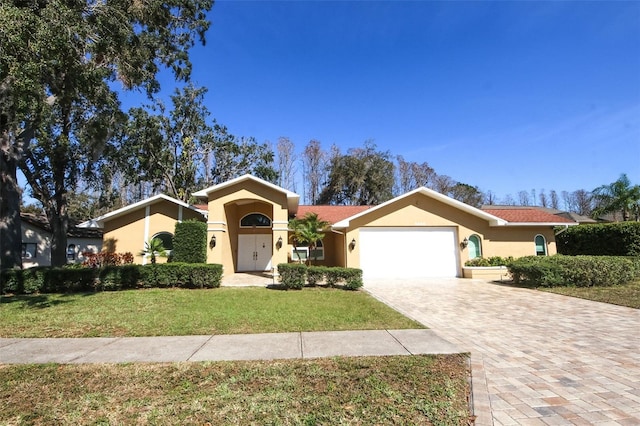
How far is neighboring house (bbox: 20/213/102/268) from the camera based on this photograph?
2316cm

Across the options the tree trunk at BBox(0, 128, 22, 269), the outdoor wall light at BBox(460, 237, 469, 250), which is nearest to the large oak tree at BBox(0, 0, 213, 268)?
the tree trunk at BBox(0, 128, 22, 269)

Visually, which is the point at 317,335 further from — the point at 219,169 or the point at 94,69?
the point at 219,169

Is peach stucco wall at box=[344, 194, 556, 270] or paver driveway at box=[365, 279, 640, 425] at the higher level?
peach stucco wall at box=[344, 194, 556, 270]

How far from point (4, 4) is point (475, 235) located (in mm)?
19817

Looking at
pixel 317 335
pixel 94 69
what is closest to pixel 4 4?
pixel 94 69

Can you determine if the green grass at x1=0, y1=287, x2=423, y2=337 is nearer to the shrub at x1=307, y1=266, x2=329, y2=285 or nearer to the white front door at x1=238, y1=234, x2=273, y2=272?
the shrub at x1=307, y1=266, x2=329, y2=285

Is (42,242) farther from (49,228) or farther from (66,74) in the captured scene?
(66,74)

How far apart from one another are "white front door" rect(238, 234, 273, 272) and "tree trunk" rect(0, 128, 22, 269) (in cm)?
1029

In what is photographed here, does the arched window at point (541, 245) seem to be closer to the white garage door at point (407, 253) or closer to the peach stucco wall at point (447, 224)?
the peach stucco wall at point (447, 224)

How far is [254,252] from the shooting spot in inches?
775

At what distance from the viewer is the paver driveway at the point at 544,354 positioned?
347cm

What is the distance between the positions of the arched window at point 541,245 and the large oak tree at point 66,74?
2165 cm

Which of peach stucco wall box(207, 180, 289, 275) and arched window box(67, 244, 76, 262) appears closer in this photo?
peach stucco wall box(207, 180, 289, 275)

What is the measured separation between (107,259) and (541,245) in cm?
2363
